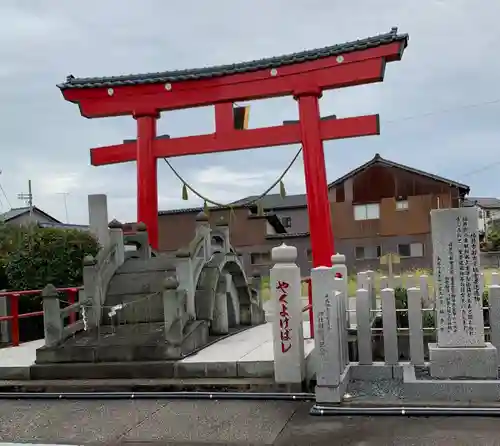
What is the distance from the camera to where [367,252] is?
36406 mm

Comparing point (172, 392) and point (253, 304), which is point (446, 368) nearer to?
point (172, 392)

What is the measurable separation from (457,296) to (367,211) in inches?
1190

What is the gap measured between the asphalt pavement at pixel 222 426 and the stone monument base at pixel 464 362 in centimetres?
Result: 94

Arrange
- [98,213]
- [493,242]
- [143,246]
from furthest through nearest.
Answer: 1. [493,242]
2. [98,213]
3. [143,246]

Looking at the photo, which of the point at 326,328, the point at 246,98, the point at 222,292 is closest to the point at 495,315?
the point at 326,328

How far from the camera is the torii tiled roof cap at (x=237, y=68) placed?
12.9 metres

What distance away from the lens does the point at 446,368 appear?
664cm

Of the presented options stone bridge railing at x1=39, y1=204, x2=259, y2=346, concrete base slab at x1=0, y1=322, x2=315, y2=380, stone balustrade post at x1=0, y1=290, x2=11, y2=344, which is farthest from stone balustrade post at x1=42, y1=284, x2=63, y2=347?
stone balustrade post at x1=0, y1=290, x2=11, y2=344

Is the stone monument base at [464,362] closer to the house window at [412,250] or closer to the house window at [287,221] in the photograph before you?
the house window at [412,250]

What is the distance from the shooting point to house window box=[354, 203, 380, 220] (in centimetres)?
3622

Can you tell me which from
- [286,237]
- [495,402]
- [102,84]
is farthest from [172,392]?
[286,237]

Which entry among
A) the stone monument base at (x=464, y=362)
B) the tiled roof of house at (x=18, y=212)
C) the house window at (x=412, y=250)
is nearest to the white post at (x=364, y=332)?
the stone monument base at (x=464, y=362)

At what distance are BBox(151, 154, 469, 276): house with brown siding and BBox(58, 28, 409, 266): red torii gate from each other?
19.9 meters

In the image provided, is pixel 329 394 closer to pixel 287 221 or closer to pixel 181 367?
pixel 181 367
